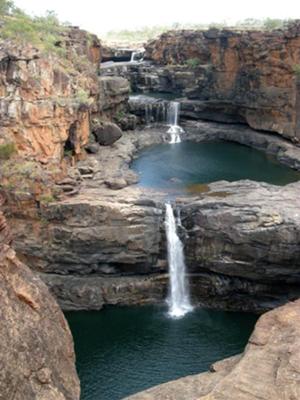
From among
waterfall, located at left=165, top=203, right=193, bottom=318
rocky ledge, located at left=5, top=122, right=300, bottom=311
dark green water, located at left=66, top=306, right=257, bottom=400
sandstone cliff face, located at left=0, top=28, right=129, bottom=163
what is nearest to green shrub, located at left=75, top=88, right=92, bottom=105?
sandstone cliff face, located at left=0, top=28, right=129, bottom=163

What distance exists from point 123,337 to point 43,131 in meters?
12.0

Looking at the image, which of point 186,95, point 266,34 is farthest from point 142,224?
point 186,95

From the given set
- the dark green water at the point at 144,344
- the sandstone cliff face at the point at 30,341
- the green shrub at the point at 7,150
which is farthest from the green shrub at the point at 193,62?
the sandstone cliff face at the point at 30,341

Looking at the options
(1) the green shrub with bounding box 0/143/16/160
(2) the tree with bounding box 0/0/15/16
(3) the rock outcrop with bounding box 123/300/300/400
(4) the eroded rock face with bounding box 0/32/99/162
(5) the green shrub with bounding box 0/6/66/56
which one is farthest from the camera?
(2) the tree with bounding box 0/0/15/16

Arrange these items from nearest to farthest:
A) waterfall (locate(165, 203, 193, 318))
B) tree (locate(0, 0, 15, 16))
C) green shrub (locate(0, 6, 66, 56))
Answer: waterfall (locate(165, 203, 193, 318))
green shrub (locate(0, 6, 66, 56))
tree (locate(0, 0, 15, 16))

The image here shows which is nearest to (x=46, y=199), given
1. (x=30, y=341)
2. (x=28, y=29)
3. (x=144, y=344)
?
(x=144, y=344)

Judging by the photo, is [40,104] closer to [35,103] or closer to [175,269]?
[35,103]

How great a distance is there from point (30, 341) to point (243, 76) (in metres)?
40.0

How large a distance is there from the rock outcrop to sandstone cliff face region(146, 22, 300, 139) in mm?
27203

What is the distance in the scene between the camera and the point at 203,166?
134 feet

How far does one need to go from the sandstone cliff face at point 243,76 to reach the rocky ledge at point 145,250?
756 inches

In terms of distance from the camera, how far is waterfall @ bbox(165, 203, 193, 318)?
2791 centimetres

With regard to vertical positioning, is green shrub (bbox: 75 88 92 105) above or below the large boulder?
above

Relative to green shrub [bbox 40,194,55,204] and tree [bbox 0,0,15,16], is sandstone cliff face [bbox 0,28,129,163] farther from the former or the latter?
tree [bbox 0,0,15,16]
